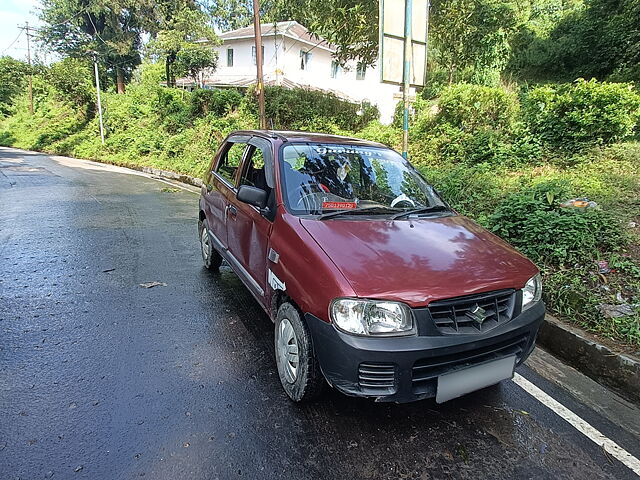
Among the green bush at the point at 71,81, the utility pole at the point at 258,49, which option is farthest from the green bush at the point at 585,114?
the green bush at the point at 71,81

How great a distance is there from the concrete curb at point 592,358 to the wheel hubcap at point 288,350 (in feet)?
7.58

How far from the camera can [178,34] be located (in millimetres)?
24047

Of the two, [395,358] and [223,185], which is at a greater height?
[223,185]

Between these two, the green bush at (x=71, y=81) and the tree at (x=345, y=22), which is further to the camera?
the green bush at (x=71, y=81)

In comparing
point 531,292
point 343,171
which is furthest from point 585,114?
point 531,292

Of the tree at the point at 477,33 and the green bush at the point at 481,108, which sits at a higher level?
the tree at the point at 477,33

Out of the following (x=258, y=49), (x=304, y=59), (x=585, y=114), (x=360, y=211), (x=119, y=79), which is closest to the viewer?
(x=360, y=211)

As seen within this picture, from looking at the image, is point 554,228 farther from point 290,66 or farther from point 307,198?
point 290,66

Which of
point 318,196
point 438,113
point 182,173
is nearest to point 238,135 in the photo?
point 318,196

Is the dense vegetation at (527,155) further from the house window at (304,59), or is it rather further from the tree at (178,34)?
the house window at (304,59)

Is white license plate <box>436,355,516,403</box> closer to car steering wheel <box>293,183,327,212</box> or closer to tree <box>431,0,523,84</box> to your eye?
car steering wheel <box>293,183,327,212</box>

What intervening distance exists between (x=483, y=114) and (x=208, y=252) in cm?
744

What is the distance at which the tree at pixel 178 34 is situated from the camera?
2391 cm

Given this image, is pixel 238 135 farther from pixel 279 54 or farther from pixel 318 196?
pixel 279 54
